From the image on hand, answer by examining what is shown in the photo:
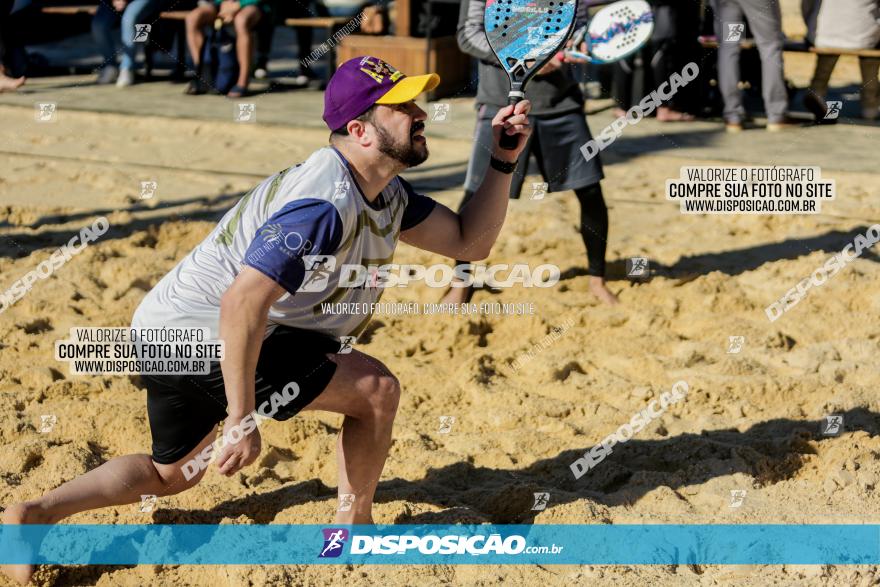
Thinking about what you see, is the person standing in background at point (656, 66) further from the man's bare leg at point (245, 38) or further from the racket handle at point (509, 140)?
the racket handle at point (509, 140)

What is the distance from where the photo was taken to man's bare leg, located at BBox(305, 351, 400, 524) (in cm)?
344

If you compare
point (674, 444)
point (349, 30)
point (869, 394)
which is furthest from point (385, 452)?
point (349, 30)

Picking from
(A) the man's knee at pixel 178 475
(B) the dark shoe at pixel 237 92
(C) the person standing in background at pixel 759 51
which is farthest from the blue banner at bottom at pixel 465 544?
(B) the dark shoe at pixel 237 92

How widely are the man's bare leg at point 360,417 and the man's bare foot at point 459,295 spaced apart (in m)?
2.38

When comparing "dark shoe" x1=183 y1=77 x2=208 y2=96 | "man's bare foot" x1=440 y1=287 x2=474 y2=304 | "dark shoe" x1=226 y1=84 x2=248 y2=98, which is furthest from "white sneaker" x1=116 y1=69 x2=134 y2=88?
"man's bare foot" x1=440 y1=287 x2=474 y2=304

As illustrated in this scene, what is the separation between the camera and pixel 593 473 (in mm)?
4316

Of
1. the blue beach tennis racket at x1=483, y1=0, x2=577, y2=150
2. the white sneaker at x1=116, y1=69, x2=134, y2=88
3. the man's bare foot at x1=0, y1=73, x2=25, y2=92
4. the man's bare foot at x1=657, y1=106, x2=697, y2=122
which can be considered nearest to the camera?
the blue beach tennis racket at x1=483, y1=0, x2=577, y2=150

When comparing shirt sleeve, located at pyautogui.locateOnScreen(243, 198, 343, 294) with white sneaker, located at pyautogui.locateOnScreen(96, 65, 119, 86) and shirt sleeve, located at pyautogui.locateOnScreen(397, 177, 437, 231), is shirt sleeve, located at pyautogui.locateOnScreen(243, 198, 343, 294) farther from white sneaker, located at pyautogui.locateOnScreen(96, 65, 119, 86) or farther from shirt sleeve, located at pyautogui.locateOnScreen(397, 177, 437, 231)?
white sneaker, located at pyautogui.locateOnScreen(96, 65, 119, 86)

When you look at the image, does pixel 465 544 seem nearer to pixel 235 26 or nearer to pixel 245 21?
pixel 245 21

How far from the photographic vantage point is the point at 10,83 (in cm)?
1112

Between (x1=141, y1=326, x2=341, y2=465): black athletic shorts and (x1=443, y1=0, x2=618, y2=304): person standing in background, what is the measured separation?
256 cm

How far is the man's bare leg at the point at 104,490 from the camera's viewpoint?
344cm

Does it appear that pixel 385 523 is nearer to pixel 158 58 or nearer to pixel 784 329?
pixel 784 329

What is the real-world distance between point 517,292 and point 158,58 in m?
8.54
